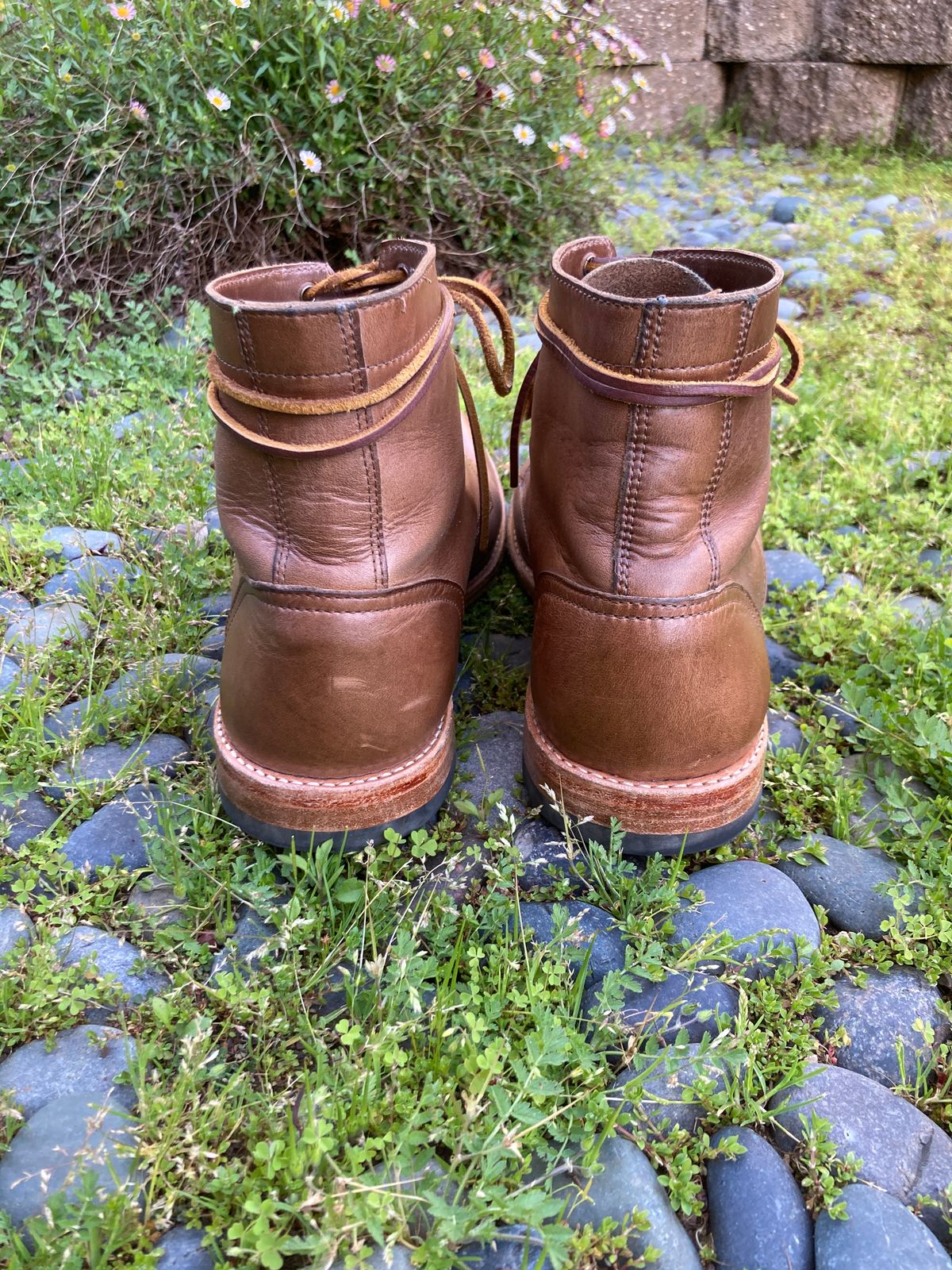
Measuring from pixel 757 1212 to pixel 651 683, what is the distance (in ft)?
2.40

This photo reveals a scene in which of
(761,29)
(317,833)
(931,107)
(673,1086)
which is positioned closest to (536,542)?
(317,833)

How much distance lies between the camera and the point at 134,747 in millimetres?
1868

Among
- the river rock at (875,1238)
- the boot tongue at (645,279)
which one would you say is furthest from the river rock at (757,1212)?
the boot tongue at (645,279)

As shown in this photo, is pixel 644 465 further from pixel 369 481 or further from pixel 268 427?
pixel 268 427

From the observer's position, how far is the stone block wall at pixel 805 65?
259 inches

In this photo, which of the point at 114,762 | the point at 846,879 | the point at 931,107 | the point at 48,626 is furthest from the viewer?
the point at 931,107

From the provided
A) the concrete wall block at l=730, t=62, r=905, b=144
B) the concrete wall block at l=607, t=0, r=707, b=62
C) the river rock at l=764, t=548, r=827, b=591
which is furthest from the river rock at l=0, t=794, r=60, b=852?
the concrete wall block at l=730, t=62, r=905, b=144

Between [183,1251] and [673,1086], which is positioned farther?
[673,1086]

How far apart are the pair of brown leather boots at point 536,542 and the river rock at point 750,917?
0.25 ft

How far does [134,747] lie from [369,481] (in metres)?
0.84

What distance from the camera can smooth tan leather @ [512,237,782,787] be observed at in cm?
135

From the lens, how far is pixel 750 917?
1.50m

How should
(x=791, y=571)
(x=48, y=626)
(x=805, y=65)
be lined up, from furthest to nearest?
(x=805, y=65), (x=791, y=571), (x=48, y=626)

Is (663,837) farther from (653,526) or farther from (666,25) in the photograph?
(666,25)
